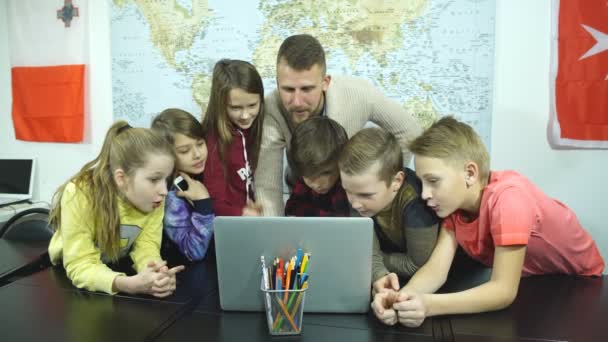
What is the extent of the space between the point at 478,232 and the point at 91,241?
0.99m

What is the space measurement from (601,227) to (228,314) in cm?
169

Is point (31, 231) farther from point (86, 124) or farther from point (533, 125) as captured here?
point (533, 125)

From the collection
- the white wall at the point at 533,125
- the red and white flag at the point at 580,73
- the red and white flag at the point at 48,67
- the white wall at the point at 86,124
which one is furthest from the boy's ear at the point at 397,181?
the red and white flag at the point at 48,67

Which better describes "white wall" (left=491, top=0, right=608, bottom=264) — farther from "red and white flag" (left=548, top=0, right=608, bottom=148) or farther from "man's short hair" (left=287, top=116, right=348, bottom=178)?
"man's short hair" (left=287, top=116, right=348, bottom=178)

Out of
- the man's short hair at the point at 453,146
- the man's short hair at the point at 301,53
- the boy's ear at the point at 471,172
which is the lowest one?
the boy's ear at the point at 471,172

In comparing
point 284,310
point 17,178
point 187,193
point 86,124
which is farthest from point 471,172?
point 17,178

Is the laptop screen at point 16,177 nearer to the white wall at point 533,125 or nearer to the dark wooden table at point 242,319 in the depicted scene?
the dark wooden table at point 242,319

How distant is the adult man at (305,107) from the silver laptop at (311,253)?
0.66m

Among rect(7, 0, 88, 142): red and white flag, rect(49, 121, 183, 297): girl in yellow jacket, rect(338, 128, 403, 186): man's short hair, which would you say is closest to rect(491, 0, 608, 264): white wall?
rect(338, 128, 403, 186): man's short hair

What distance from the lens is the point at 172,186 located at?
1467 mm

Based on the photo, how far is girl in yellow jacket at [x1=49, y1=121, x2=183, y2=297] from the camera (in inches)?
46.4

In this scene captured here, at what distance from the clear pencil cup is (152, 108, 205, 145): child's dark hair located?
80 centimetres

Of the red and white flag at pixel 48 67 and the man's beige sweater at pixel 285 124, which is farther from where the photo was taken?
the red and white flag at pixel 48 67

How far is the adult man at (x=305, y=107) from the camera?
4.71ft
